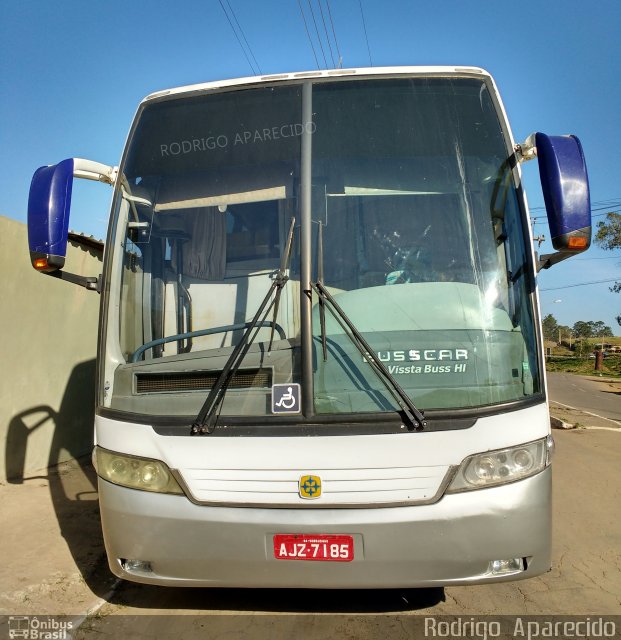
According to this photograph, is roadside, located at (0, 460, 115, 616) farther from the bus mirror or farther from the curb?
the curb

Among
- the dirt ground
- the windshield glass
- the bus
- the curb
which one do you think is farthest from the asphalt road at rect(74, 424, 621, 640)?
the curb

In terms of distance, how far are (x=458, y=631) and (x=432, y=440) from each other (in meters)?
1.22

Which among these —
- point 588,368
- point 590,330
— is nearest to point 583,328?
point 590,330

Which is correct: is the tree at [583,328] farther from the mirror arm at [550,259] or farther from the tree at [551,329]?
the mirror arm at [550,259]

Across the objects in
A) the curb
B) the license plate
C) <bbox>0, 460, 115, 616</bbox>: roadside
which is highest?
the license plate

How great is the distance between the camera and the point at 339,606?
3.74 metres

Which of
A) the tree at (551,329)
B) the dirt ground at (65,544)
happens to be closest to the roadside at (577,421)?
the dirt ground at (65,544)

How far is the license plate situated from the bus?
11mm

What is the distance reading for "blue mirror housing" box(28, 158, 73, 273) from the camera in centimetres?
339

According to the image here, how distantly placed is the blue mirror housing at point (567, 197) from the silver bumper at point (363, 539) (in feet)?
3.96

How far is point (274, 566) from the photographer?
3.11 meters

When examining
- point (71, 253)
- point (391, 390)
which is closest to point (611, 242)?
point (71, 253)

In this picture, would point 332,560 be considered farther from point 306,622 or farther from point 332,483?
point 306,622

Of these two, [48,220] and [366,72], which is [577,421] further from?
[48,220]
